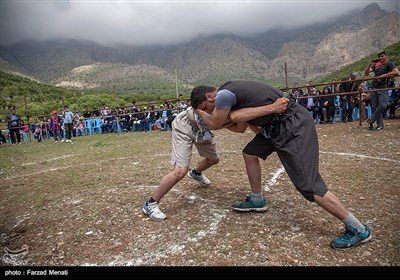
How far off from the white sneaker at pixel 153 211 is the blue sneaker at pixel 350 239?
2.09 meters

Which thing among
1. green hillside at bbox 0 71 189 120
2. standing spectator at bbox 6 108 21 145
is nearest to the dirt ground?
standing spectator at bbox 6 108 21 145

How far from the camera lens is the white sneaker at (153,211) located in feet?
13.4

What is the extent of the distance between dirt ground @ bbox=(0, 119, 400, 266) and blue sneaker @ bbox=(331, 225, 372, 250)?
2.4 inches

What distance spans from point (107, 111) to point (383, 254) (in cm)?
1913

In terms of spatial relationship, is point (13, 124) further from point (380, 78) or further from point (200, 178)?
point (380, 78)

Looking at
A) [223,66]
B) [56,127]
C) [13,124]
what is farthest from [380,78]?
[223,66]

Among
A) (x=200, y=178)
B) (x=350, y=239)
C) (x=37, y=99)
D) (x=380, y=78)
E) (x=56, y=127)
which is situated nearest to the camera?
(x=350, y=239)

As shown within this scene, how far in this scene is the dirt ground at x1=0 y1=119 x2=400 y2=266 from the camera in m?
3.17

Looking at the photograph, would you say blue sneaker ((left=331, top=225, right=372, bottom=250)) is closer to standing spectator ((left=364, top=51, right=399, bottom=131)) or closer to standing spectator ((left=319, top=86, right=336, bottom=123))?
standing spectator ((left=364, top=51, right=399, bottom=131))

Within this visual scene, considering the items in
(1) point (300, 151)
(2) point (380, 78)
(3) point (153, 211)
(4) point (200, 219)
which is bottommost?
(4) point (200, 219)

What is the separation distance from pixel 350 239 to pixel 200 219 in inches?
70.1

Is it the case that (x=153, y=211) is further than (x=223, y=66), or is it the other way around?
(x=223, y=66)

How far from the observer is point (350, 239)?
3143 millimetres

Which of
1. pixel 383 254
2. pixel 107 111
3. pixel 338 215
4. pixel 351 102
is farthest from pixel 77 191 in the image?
pixel 107 111
